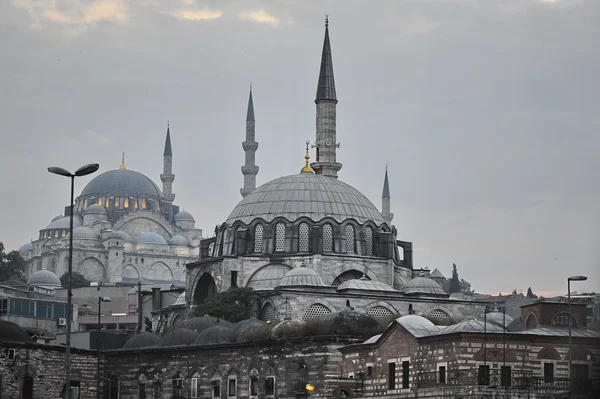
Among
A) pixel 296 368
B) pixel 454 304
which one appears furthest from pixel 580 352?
pixel 454 304

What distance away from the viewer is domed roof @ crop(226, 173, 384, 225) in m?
82.0

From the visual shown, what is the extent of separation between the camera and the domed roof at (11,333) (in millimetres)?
62597

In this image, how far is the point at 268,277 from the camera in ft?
261

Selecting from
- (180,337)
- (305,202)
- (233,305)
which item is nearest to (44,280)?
(305,202)

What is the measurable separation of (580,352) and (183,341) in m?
21.3

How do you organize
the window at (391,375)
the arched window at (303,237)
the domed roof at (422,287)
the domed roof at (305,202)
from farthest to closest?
the domed roof at (305,202), the arched window at (303,237), the domed roof at (422,287), the window at (391,375)

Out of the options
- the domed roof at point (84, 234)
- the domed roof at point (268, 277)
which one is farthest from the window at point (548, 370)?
the domed roof at point (84, 234)

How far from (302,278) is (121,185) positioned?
117 meters

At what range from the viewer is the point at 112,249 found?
173 meters

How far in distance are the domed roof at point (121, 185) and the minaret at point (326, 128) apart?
97.7 m

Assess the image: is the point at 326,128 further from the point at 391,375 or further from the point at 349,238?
the point at 391,375

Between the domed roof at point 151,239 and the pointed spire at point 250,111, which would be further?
the domed roof at point 151,239

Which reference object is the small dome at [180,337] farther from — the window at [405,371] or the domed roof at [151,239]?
the domed roof at [151,239]

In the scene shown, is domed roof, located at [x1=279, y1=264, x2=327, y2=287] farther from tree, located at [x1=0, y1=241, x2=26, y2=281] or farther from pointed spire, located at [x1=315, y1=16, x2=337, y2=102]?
tree, located at [x1=0, y1=241, x2=26, y2=281]
